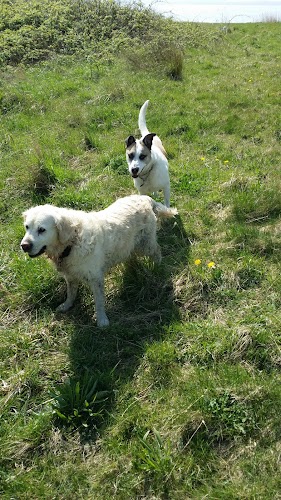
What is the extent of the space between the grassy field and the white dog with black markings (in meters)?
0.51

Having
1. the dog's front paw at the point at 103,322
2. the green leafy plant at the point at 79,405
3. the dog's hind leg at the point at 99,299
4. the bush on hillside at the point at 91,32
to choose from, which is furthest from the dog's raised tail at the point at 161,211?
the bush on hillside at the point at 91,32

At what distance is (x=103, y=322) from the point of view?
3.87m

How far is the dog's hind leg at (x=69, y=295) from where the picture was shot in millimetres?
4055

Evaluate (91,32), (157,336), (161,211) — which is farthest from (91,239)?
(91,32)

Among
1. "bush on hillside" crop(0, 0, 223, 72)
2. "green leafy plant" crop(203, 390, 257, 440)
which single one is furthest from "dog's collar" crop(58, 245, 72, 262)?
"bush on hillside" crop(0, 0, 223, 72)

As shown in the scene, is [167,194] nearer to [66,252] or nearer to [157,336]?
[66,252]

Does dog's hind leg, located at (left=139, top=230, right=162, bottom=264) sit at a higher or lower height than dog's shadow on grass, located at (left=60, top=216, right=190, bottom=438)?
higher

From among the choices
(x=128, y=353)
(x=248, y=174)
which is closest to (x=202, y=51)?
(x=248, y=174)

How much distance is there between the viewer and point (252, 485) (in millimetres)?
2438

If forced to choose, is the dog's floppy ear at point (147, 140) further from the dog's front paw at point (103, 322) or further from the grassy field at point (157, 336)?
the dog's front paw at point (103, 322)

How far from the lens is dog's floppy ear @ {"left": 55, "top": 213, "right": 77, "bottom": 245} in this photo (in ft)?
11.6

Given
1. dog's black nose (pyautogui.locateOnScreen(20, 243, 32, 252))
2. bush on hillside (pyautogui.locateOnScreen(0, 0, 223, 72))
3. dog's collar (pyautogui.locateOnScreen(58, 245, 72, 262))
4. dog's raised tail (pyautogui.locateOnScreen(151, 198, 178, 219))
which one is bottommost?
dog's raised tail (pyautogui.locateOnScreen(151, 198, 178, 219))

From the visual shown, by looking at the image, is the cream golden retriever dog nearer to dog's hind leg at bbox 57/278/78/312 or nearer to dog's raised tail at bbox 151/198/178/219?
dog's hind leg at bbox 57/278/78/312

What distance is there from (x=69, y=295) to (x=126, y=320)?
64 centimetres
